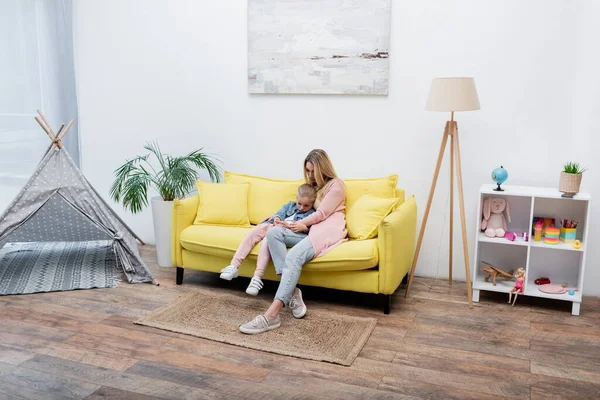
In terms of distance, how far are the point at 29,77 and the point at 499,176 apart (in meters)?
3.79

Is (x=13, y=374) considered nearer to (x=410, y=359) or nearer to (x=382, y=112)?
(x=410, y=359)

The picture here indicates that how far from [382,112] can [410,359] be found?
190cm

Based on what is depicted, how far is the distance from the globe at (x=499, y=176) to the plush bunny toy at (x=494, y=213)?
0.12m

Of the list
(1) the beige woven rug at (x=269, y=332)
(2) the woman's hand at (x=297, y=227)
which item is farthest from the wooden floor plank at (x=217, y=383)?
(2) the woman's hand at (x=297, y=227)

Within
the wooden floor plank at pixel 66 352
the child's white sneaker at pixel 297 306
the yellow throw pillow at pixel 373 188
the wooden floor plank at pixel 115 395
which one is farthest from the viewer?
the yellow throw pillow at pixel 373 188

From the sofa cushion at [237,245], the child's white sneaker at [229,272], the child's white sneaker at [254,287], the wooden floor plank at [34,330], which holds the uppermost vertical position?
the sofa cushion at [237,245]

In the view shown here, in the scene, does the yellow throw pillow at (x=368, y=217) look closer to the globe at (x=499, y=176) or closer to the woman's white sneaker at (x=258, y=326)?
the globe at (x=499, y=176)

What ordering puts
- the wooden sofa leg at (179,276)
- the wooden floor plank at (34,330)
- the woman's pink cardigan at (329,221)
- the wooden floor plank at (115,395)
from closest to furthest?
the wooden floor plank at (115,395)
the wooden floor plank at (34,330)
the woman's pink cardigan at (329,221)
the wooden sofa leg at (179,276)

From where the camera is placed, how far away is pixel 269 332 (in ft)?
10.5

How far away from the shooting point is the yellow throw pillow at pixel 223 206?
405cm

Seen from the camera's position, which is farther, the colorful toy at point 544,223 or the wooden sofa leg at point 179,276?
the wooden sofa leg at point 179,276

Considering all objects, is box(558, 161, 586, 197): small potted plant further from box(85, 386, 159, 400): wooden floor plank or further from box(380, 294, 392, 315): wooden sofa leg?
box(85, 386, 159, 400): wooden floor plank

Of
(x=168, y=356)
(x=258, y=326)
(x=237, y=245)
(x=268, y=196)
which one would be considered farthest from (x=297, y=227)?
(x=168, y=356)

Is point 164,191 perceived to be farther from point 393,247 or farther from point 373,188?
point 393,247
